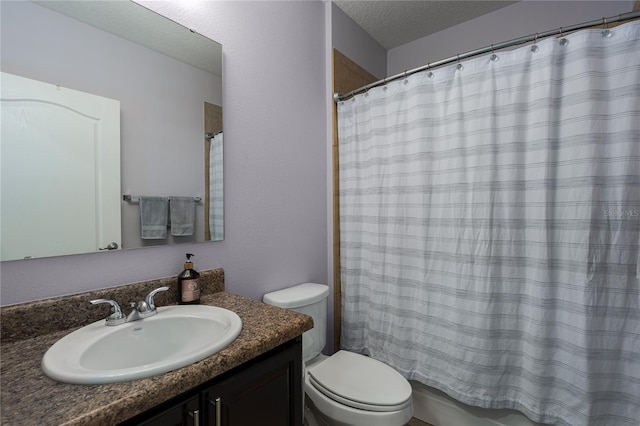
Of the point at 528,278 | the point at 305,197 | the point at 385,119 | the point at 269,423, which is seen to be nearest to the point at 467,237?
the point at 528,278

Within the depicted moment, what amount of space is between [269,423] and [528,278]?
123 centimetres

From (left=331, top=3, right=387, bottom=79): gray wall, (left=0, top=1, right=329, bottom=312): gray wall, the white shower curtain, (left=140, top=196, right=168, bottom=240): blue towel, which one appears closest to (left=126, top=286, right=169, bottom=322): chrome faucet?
(left=0, top=1, right=329, bottom=312): gray wall

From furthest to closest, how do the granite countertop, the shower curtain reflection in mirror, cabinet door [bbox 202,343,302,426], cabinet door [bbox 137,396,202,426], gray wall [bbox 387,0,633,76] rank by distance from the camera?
gray wall [bbox 387,0,633,76] → the shower curtain reflection in mirror → cabinet door [bbox 202,343,302,426] → cabinet door [bbox 137,396,202,426] → the granite countertop

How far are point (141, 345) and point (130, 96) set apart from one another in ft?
2.89

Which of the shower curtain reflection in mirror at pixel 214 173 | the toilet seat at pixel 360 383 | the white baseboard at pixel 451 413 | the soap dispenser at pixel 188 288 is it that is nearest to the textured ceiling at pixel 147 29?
the shower curtain reflection in mirror at pixel 214 173

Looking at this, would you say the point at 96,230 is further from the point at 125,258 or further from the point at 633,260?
the point at 633,260

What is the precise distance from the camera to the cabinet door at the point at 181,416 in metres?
0.63

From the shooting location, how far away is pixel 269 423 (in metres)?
0.87

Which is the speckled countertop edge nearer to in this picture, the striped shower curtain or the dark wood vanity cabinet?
the striped shower curtain

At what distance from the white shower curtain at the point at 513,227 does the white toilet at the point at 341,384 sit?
1.15 ft

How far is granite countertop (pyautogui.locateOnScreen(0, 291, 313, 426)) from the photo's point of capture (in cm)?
53

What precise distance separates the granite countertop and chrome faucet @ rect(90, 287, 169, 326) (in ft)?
0.30

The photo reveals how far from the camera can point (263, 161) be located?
154 centimetres

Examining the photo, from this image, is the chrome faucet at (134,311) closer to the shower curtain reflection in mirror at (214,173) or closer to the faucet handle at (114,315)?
the faucet handle at (114,315)
